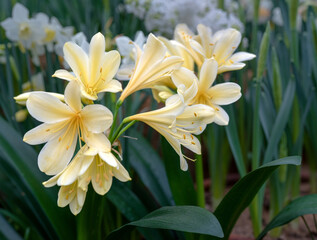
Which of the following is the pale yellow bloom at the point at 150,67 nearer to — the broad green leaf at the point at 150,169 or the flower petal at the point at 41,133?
the flower petal at the point at 41,133

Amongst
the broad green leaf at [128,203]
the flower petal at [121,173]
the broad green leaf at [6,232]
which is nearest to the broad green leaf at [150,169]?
the broad green leaf at [128,203]

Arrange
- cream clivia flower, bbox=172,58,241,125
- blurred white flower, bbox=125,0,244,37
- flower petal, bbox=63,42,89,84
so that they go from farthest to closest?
blurred white flower, bbox=125,0,244,37 → cream clivia flower, bbox=172,58,241,125 → flower petal, bbox=63,42,89,84

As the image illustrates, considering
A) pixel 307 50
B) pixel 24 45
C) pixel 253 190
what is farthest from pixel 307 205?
pixel 24 45

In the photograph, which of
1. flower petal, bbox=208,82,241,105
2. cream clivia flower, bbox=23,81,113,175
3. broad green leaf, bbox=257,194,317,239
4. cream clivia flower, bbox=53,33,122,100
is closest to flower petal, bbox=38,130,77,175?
cream clivia flower, bbox=23,81,113,175

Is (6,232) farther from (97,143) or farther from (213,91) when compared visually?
(213,91)

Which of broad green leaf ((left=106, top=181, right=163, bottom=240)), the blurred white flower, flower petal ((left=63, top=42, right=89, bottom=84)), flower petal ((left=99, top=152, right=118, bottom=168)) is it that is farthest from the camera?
the blurred white flower

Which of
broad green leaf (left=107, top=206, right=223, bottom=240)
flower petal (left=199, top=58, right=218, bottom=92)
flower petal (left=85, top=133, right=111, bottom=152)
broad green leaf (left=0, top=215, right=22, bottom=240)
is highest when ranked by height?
flower petal (left=199, top=58, right=218, bottom=92)

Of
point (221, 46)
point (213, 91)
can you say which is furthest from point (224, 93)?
point (221, 46)

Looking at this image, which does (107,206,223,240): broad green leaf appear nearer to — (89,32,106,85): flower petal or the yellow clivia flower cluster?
the yellow clivia flower cluster

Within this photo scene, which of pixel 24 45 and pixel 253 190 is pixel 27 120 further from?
pixel 253 190
